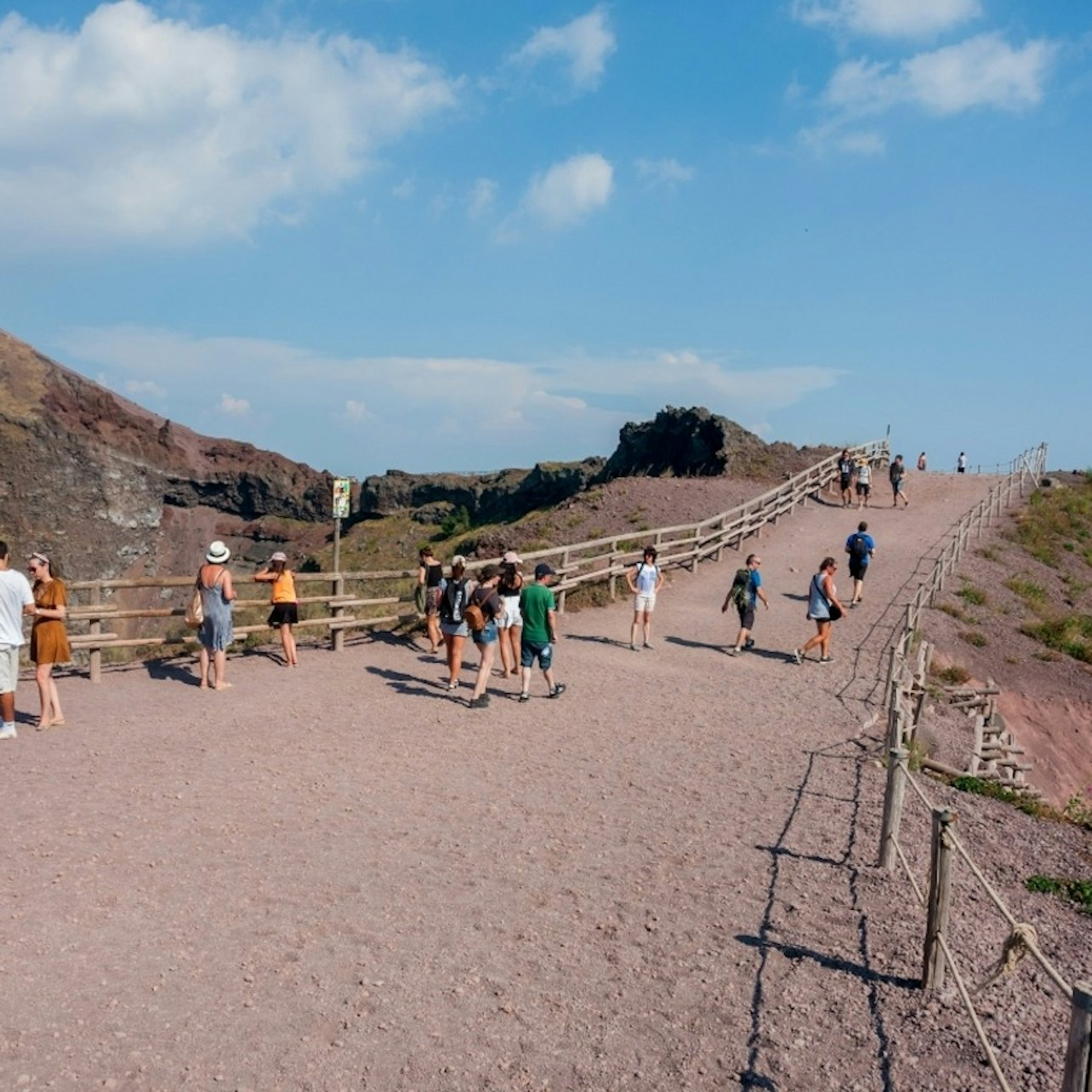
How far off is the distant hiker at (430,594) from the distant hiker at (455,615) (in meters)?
2.34

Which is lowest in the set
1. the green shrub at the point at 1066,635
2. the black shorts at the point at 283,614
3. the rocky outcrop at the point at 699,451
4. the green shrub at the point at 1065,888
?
the green shrub at the point at 1065,888

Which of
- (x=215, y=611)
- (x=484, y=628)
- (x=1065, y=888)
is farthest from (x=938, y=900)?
(x=215, y=611)

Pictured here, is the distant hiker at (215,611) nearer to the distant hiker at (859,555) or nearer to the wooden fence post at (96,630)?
the wooden fence post at (96,630)

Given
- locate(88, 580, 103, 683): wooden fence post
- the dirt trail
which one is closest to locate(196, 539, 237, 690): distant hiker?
the dirt trail

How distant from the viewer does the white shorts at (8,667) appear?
9391 mm

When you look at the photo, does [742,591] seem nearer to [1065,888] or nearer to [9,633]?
[1065,888]

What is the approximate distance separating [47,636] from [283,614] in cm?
→ 377

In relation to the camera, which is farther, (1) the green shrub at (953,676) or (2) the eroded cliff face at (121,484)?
(2) the eroded cliff face at (121,484)

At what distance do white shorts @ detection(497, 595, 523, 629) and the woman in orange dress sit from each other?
5226 mm

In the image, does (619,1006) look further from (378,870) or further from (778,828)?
(778,828)

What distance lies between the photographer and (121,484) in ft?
174

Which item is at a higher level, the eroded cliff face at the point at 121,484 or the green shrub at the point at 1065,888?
the eroded cliff face at the point at 121,484

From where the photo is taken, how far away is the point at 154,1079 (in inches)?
176

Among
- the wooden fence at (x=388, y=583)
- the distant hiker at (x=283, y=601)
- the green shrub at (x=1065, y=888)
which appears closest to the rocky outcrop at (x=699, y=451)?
the wooden fence at (x=388, y=583)
